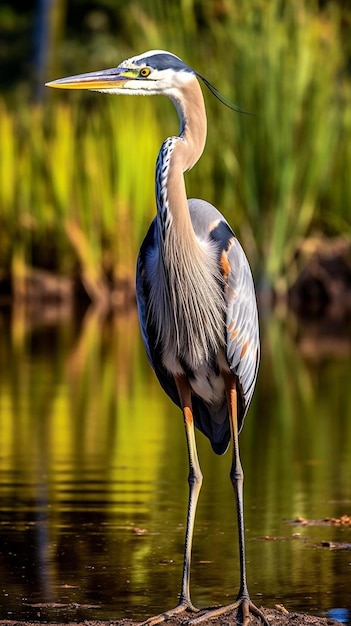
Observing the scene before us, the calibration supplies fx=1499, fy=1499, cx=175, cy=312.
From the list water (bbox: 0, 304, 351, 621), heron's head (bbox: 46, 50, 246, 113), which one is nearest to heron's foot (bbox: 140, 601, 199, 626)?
water (bbox: 0, 304, 351, 621)

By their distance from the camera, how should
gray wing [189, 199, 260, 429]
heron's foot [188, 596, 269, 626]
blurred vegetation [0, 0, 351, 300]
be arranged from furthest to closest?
blurred vegetation [0, 0, 351, 300] < gray wing [189, 199, 260, 429] < heron's foot [188, 596, 269, 626]

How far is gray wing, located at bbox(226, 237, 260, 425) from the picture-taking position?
17.8 ft

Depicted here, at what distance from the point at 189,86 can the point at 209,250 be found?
1.96ft

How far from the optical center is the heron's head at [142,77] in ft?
17.9

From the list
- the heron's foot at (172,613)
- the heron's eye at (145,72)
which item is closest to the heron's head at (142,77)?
the heron's eye at (145,72)

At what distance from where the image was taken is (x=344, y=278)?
20.6 meters

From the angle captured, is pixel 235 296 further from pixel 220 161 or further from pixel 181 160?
pixel 220 161

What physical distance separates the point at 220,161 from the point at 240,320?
562 inches

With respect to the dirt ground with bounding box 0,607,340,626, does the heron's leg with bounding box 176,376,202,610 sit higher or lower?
higher

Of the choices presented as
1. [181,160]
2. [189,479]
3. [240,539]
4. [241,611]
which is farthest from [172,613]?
[181,160]

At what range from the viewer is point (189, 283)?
5.36 meters

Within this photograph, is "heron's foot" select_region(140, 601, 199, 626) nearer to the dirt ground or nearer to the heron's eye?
the dirt ground

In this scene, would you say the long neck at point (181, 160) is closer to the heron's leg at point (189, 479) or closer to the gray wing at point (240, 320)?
the gray wing at point (240, 320)

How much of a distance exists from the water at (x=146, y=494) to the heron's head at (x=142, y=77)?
1829 mm
